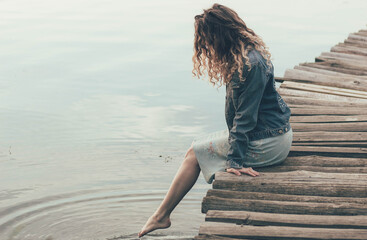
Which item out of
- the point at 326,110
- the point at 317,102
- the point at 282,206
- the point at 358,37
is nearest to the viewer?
the point at 282,206

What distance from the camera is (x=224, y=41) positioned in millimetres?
4371

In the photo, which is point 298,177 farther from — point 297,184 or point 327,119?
point 327,119

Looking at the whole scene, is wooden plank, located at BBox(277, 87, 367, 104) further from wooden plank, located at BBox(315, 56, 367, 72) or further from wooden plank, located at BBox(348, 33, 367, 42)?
wooden plank, located at BBox(348, 33, 367, 42)

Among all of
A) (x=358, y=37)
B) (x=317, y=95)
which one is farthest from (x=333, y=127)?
(x=358, y=37)

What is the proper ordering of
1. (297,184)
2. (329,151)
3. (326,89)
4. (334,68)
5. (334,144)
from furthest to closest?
1. (334,68)
2. (326,89)
3. (334,144)
4. (329,151)
5. (297,184)

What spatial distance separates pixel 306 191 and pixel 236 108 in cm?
71

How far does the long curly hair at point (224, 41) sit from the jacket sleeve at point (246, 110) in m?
0.07

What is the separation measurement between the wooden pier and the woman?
134mm

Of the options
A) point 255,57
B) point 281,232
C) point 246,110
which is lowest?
point 281,232

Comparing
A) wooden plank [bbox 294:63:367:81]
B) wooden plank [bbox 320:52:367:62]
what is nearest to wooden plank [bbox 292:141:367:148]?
wooden plank [bbox 294:63:367:81]

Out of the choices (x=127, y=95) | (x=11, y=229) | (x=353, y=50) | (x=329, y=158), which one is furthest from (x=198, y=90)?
(x=329, y=158)

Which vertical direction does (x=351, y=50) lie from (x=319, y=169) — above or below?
above

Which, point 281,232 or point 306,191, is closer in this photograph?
point 281,232

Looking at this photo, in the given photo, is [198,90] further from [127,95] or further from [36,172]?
[36,172]
